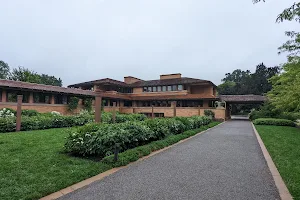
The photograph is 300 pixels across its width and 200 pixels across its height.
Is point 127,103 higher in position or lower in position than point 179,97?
lower

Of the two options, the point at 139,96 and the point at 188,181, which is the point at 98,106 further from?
the point at 139,96

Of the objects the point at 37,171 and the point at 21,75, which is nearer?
the point at 37,171

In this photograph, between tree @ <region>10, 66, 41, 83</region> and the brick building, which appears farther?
tree @ <region>10, 66, 41, 83</region>

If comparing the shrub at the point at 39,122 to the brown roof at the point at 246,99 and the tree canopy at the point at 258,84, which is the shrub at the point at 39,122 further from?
the tree canopy at the point at 258,84

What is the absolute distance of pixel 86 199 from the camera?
356 cm

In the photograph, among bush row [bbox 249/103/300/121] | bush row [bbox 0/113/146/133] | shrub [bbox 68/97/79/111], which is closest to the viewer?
bush row [bbox 0/113/146/133]

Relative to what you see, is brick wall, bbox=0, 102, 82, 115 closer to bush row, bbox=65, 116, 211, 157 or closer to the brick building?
the brick building

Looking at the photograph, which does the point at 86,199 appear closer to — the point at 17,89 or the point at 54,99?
the point at 17,89

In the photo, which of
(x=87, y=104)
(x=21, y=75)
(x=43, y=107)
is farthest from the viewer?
(x=21, y=75)

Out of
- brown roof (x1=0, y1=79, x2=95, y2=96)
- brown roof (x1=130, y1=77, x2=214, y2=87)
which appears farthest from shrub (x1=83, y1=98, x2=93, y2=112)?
brown roof (x1=130, y1=77, x2=214, y2=87)

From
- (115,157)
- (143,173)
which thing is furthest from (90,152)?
(143,173)

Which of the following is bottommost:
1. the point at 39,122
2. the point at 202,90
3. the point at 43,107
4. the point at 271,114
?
the point at 39,122

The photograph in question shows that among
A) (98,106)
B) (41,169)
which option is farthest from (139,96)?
(41,169)

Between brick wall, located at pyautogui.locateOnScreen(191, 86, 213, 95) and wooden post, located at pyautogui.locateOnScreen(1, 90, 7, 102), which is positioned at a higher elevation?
brick wall, located at pyautogui.locateOnScreen(191, 86, 213, 95)
